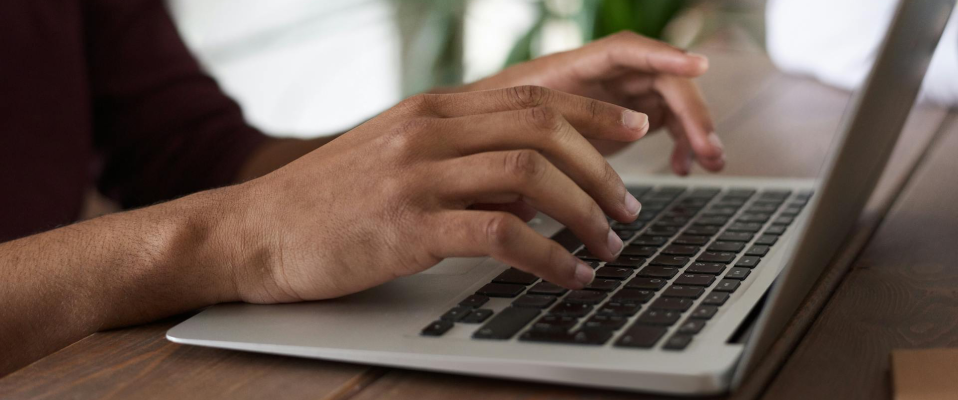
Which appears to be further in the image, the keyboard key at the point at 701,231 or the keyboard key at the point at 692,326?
the keyboard key at the point at 701,231

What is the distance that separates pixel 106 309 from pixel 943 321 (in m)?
0.52

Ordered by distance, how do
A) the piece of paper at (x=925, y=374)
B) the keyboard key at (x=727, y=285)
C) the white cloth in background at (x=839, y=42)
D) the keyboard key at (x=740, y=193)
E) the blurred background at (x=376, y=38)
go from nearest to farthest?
the piece of paper at (x=925, y=374) → the keyboard key at (x=727, y=285) → the keyboard key at (x=740, y=193) → the white cloth in background at (x=839, y=42) → the blurred background at (x=376, y=38)

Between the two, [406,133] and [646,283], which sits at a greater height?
[406,133]

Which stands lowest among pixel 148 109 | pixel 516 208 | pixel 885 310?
pixel 885 310

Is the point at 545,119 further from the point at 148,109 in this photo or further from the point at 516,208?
the point at 148,109

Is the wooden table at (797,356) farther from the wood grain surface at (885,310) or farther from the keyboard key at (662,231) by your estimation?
the keyboard key at (662,231)

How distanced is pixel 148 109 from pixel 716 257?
37.5 inches

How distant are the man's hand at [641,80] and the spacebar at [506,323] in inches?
16.8

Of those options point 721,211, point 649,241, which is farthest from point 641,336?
point 721,211

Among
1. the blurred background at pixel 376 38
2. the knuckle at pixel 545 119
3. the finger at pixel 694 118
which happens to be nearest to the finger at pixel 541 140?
the knuckle at pixel 545 119

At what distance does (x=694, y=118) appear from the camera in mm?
828

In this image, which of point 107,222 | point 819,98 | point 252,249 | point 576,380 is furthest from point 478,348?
point 819,98

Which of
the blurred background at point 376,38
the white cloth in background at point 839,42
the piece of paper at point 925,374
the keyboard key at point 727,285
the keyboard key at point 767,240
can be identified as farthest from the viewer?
the blurred background at point 376,38

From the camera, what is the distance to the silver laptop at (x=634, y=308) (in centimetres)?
38
